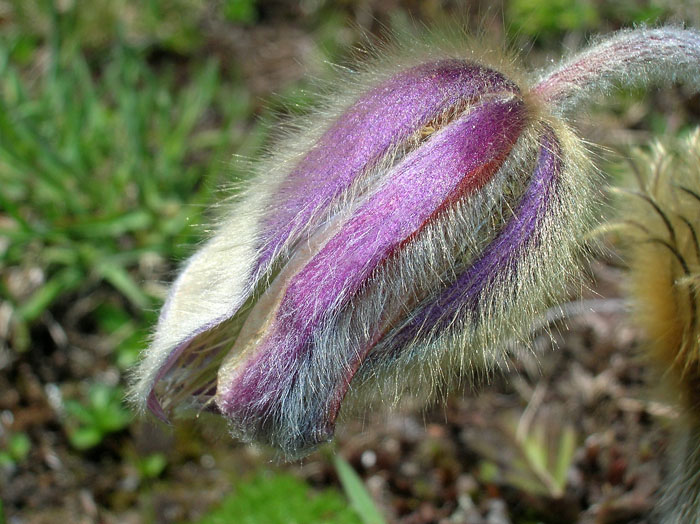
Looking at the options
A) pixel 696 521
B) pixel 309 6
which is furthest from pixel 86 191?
pixel 696 521

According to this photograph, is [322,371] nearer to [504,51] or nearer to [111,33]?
[504,51]

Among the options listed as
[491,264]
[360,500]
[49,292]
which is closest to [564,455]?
[360,500]

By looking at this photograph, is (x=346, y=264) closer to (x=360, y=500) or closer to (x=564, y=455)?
(x=360, y=500)

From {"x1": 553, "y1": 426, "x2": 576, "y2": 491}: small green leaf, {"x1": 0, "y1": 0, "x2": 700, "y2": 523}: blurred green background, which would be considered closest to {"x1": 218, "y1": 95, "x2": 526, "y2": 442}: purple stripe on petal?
{"x1": 0, "y1": 0, "x2": 700, "y2": 523}: blurred green background

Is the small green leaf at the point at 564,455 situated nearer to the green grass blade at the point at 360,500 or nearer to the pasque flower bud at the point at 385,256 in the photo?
the green grass blade at the point at 360,500

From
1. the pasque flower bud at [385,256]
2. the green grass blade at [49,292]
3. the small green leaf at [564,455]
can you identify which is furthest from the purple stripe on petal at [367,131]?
the green grass blade at [49,292]
